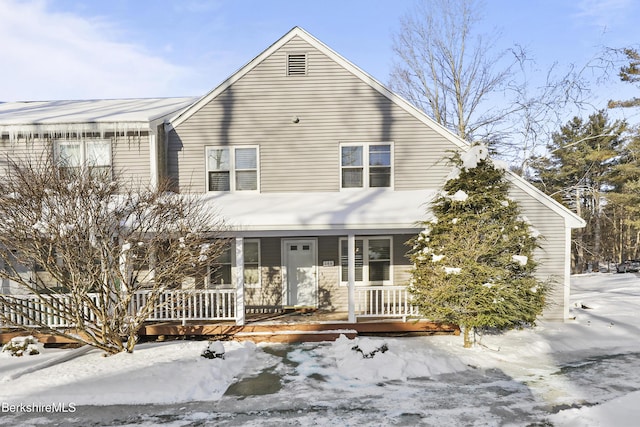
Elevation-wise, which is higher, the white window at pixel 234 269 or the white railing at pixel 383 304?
the white window at pixel 234 269

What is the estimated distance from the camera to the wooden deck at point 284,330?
807 centimetres

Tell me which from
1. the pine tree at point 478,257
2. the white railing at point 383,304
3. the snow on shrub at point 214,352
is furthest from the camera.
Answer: the white railing at point 383,304

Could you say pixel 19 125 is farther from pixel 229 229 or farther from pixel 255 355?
pixel 255 355

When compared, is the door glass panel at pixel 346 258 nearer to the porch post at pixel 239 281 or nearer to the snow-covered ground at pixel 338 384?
the snow-covered ground at pixel 338 384

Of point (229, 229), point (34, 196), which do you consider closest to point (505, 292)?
point (229, 229)

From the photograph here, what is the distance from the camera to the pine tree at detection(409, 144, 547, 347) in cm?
700

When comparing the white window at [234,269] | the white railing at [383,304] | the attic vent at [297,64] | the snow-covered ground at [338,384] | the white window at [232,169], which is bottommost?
the snow-covered ground at [338,384]

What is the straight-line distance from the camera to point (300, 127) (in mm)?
10312

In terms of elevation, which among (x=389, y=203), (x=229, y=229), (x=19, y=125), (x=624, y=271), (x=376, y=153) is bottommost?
(x=624, y=271)

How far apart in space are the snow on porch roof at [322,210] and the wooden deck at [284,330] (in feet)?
7.62

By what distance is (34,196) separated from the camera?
6.46m

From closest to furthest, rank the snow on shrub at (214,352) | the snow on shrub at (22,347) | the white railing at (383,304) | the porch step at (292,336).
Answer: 1. the snow on shrub at (214,352)
2. the snow on shrub at (22,347)
3. the porch step at (292,336)
4. the white railing at (383,304)

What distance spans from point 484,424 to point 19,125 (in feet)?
42.8

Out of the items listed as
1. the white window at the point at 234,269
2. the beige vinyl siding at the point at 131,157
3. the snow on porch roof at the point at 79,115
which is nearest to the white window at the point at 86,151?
the beige vinyl siding at the point at 131,157
